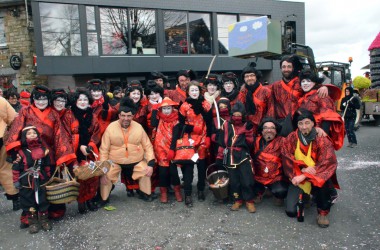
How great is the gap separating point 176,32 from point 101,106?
1146cm

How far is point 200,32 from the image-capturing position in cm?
1625

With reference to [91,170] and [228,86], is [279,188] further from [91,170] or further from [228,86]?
[91,170]

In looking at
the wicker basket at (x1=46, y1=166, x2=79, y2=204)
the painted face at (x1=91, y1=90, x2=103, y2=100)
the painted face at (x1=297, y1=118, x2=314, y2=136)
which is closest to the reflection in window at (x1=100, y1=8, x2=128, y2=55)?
the painted face at (x1=91, y1=90, x2=103, y2=100)

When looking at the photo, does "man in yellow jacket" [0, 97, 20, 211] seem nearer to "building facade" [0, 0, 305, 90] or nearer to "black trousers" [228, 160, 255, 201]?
"black trousers" [228, 160, 255, 201]

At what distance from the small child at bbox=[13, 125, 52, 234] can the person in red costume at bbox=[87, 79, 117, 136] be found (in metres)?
1.00

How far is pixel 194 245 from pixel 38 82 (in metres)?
12.0

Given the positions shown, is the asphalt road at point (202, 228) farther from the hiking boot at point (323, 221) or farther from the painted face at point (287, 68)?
the painted face at point (287, 68)

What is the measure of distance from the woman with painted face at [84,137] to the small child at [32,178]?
494 millimetres

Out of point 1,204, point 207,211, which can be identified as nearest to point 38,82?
point 1,204

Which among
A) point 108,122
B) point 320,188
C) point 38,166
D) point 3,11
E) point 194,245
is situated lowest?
point 194,245

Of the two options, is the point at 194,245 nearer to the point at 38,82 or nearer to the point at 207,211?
the point at 207,211

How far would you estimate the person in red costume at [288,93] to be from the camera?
4.36 metres

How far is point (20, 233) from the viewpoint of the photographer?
3930 millimetres

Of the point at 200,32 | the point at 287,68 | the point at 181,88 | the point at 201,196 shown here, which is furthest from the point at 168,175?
the point at 200,32
